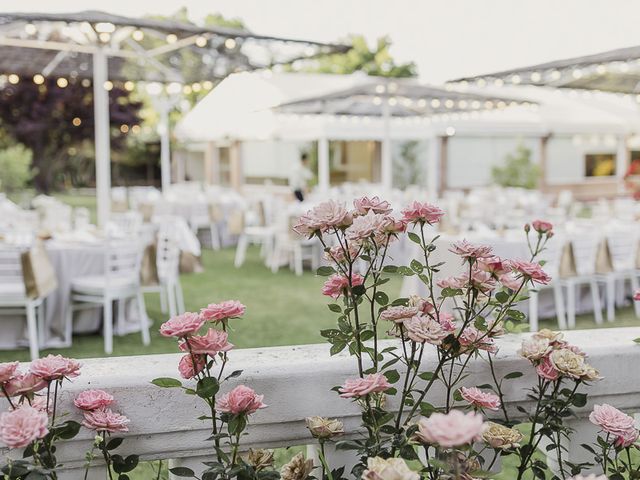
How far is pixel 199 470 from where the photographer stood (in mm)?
1471

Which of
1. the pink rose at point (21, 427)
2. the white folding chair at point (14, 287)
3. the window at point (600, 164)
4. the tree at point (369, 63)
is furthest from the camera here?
the tree at point (369, 63)

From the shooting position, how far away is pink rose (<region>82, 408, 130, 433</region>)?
1268 mm

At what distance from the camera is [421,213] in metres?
1.38

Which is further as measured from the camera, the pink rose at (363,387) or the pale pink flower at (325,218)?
the pale pink flower at (325,218)

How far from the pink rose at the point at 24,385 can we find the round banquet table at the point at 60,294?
5194mm

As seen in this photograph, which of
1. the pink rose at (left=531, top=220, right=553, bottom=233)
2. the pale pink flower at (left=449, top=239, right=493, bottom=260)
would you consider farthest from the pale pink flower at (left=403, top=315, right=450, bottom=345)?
the pink rose at (left=531, top=220, right=553, bottom=233)

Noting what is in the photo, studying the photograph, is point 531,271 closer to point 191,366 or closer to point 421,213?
point 421,213

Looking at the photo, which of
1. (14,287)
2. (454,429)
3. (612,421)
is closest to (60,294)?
(14,287)

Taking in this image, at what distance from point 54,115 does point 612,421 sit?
23.7 m

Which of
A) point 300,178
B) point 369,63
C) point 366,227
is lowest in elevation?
point 366,227

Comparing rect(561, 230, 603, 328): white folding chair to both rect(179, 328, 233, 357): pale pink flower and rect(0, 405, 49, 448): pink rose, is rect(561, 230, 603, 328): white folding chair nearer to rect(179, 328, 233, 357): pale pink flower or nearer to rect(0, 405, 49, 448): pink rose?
rect(179, 328, 233, 357): pale pink flower

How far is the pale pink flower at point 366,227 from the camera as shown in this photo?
4.27 feet

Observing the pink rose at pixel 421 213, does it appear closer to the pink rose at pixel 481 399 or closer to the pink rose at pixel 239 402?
the pink rose at pixel 481 399

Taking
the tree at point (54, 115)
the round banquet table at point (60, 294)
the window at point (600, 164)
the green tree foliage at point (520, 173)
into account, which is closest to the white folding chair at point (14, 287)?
the round banquet table at point (60, 294)
